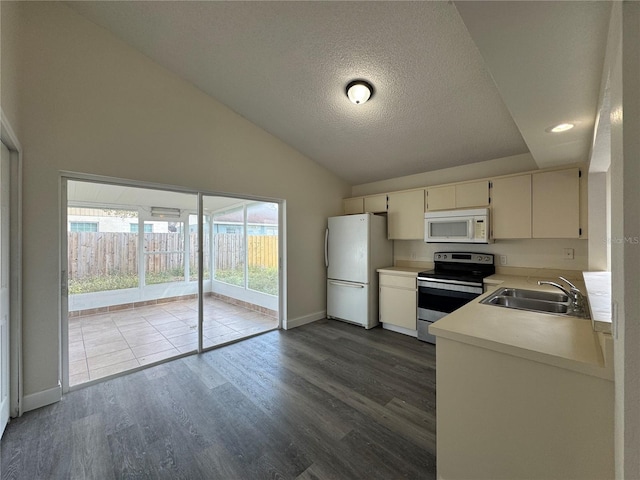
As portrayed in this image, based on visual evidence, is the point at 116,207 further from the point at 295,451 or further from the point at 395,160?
the point at 395,160

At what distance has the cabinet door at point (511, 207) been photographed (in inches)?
117

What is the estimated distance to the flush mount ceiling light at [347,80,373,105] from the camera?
8.38ft

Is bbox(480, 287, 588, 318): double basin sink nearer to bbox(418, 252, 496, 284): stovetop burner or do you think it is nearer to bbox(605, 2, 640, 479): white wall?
bbox(418, 252, 496, 284): stovetop burner

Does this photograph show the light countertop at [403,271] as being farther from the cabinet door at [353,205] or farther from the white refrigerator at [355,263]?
the cabinet door at [353,205]

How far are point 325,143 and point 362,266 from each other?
1.82m

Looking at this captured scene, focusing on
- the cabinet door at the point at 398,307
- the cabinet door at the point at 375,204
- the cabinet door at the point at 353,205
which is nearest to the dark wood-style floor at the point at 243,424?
the cabinet door at the point at 398,307

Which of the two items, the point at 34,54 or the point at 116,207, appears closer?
the point at 34,54

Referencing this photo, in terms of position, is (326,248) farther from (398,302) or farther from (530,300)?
(530,300)

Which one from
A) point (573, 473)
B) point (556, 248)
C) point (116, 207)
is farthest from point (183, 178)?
point (556, 248)

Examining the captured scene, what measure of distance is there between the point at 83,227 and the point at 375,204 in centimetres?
364

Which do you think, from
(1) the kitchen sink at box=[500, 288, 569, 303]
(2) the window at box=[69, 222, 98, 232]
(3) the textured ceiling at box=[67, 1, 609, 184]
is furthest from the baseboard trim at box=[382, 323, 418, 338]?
(2) the window at box=[69, 222, 98, 232]

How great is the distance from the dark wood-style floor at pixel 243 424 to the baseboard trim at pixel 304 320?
917mm

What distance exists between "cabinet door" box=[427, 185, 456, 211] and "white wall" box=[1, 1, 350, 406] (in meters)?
2.44

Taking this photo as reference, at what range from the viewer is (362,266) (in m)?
3.98
